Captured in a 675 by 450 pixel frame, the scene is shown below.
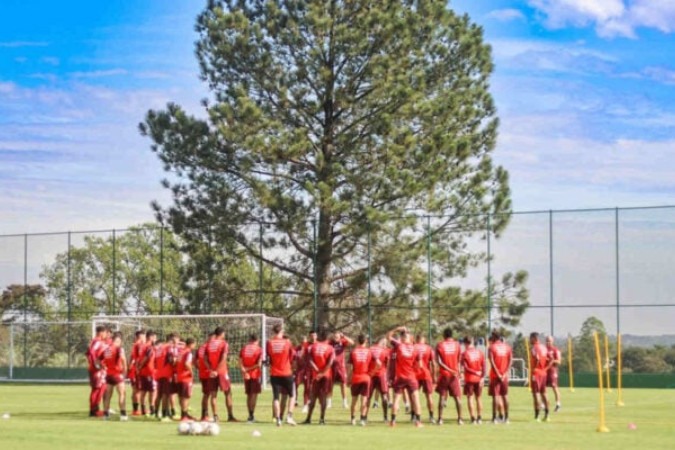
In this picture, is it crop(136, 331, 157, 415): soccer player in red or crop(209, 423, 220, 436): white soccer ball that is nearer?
crop(209, 423, 220, 436): white soccer ball

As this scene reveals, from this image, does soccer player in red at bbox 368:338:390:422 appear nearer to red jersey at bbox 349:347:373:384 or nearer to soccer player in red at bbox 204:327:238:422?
red jersey at bbox 349:347:373:384

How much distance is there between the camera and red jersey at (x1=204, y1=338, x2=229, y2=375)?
26.5 metres

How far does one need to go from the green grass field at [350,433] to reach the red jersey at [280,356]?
1151 millimetres

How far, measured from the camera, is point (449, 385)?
26312 mm

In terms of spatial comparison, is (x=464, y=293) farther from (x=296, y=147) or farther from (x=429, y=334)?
(x=296, y=147)

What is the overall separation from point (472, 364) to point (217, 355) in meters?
5.38

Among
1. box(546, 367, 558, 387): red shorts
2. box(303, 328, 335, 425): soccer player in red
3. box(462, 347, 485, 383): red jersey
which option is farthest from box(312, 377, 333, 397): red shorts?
box(546, 367, 558, 387): red shorts

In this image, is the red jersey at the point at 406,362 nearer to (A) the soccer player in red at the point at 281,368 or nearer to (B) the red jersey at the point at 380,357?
(B) the red jersey at the point at 380,357

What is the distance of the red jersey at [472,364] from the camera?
26.7 meters

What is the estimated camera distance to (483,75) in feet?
170

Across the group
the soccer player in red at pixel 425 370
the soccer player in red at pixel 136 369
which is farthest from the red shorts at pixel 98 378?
the soccer player in red at pixel 425 370

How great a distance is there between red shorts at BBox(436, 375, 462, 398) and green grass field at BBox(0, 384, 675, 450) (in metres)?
0.69

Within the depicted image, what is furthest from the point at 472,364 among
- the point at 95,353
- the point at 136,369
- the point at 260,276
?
the point at 260,276

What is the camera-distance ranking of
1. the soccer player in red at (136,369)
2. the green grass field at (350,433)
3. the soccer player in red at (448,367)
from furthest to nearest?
the soccer player in red at (136,369)
the soccer player in red at (448,367)
the green grass field at (350,433)
